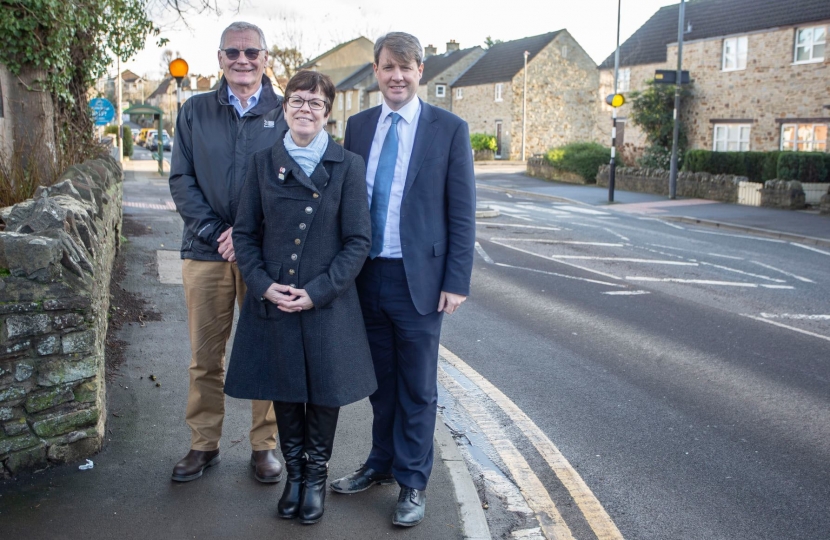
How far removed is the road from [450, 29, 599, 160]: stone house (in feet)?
134

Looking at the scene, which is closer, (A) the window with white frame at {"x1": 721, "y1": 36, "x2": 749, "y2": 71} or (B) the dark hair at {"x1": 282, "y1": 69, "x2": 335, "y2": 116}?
(B) the dark hair at {"x1": 282, "y1": 69, "x2": 335, "y2": 116}

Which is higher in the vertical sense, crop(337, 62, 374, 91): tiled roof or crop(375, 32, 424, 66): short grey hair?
crop(337, 62, 374, 91): tiled roof

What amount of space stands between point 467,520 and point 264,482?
Result: 105cm

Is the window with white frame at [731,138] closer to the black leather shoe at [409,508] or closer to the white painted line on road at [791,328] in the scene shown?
the white painted line on road at [791,328]

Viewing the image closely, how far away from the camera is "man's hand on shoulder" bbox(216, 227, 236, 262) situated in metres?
3.84

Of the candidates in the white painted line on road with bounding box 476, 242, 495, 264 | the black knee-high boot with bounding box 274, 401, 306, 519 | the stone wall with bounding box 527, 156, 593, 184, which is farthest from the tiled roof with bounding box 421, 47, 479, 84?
the black knee-high boot with bounding box 274, 401, 306, 519

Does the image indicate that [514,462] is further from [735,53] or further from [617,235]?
[735,53]

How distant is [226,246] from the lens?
384cm

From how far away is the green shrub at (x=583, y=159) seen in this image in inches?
1268

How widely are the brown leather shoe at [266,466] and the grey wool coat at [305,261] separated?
0.56m

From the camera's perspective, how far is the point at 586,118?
53.6 metres

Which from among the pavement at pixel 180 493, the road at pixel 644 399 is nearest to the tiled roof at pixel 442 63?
the road at pixel 644 399

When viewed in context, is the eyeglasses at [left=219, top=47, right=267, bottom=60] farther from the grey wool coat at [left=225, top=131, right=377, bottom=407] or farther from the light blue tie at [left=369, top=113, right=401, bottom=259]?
the light blue tie at [left=369, top=113, right=401, bottom=259]

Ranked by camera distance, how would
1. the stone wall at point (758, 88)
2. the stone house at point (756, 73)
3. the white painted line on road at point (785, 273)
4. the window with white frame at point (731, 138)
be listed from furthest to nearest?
the window with white frame at point (731, 138) < the stone wall at point (758, 88) < the stone house at point (756, 73) < the white painted line on road at point (785, 273)
